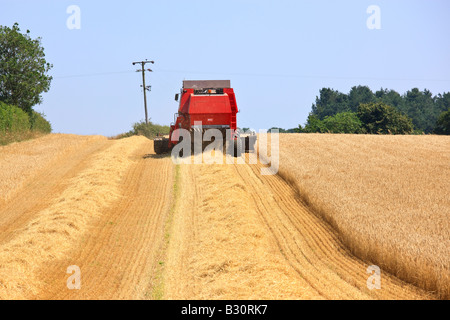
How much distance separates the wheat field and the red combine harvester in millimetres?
2361

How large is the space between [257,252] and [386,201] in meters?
5.01

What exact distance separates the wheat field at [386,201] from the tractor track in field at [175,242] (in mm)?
343

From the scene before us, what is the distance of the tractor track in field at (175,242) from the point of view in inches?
351

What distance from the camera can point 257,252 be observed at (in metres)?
→ 10.1

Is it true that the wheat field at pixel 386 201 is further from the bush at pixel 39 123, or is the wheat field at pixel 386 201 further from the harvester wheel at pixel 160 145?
the bush at pixel 39 123

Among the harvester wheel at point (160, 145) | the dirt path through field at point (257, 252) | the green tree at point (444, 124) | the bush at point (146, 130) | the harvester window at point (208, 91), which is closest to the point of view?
the dirt path through field at point (257, 252)

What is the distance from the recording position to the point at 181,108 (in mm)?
22578

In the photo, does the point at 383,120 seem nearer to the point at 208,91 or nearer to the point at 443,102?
the point at 208,91
